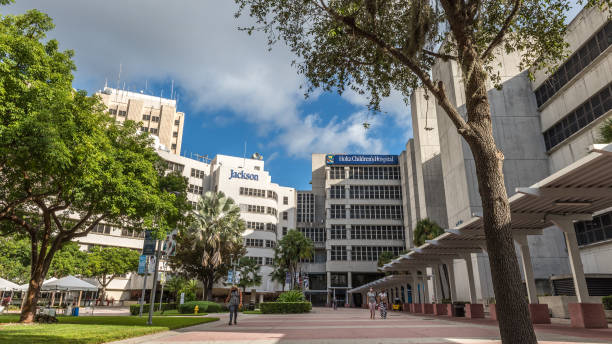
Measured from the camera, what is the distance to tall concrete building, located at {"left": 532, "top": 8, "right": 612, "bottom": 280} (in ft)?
86.8

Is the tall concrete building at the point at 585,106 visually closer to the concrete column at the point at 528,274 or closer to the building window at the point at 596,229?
the building window at the point at 596,229

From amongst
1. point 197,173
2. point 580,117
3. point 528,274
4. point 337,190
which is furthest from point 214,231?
point 337,190

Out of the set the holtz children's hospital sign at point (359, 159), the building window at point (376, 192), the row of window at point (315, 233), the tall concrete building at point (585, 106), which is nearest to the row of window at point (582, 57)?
the tall concrete building at point (585, 106)

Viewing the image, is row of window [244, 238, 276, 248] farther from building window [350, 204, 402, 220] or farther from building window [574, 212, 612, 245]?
building window [574, 212, 612, 245]

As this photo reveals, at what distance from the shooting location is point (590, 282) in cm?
2522

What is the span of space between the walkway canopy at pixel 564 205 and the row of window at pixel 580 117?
52.4ft

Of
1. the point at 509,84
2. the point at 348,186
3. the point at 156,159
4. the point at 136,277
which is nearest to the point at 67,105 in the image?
the point at 156,159

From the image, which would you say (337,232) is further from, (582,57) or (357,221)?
(582,57)

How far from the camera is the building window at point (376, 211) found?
231 ft

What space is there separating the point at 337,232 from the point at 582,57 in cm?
4798

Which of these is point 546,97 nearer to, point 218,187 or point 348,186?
point 348,186

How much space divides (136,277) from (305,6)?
58.5m

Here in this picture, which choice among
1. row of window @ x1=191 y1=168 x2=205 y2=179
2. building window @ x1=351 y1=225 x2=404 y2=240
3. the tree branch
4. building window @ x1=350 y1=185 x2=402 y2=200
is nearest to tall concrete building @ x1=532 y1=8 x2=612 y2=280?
the tree branch

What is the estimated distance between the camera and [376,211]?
70.9 m
